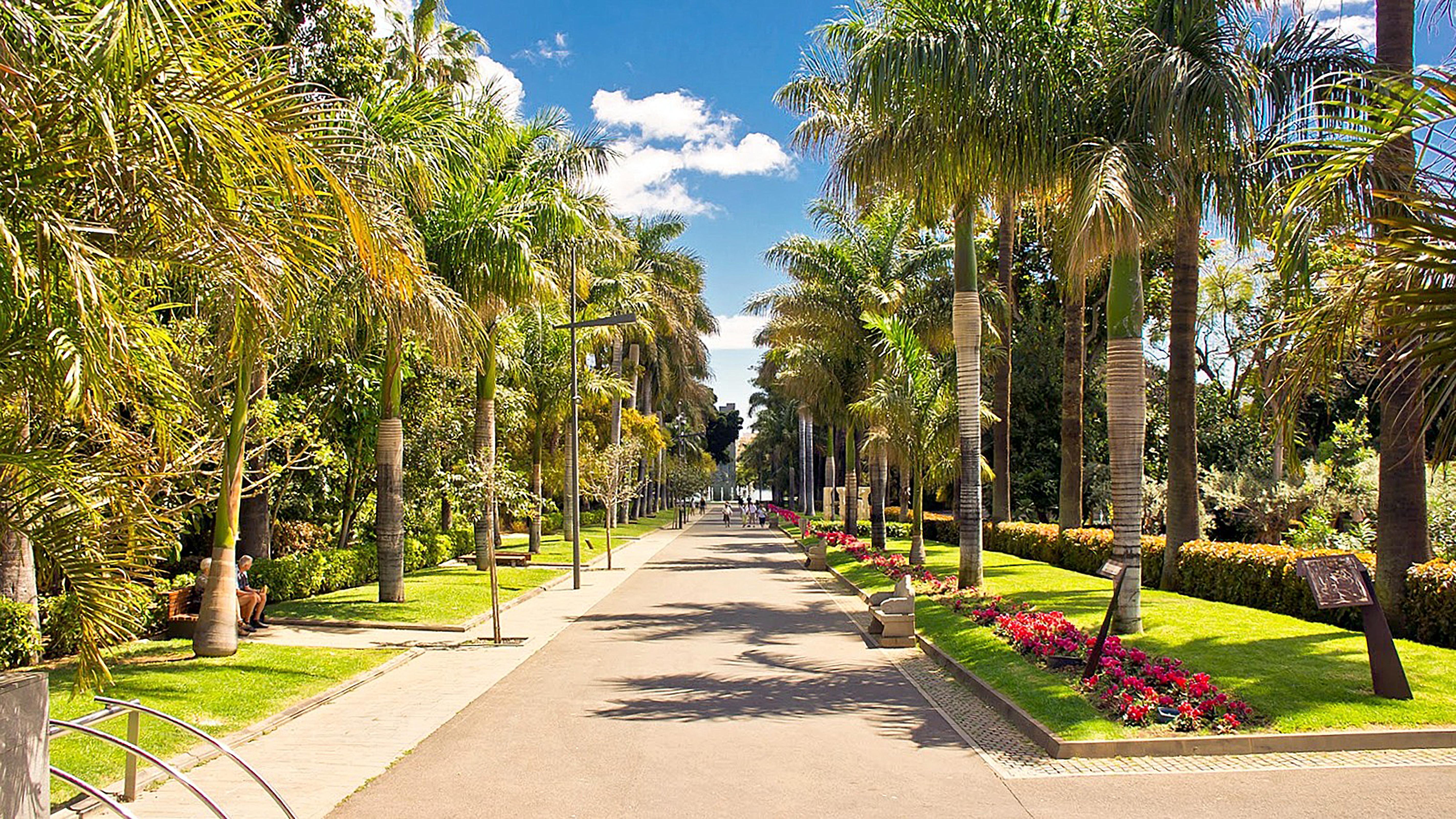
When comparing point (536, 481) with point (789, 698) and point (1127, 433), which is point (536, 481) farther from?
point (789, 698)

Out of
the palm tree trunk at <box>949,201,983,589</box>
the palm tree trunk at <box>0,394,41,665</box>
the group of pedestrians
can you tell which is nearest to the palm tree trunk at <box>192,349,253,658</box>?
the palm tree trunk at <box>0,394,41,665</box>

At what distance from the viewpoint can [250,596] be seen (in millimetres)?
14758

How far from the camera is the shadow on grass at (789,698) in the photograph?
9633 millimetres

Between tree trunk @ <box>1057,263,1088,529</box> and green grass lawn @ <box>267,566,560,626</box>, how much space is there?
13.2 metres

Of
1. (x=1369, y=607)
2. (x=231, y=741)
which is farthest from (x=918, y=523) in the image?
(x=231, y=741)

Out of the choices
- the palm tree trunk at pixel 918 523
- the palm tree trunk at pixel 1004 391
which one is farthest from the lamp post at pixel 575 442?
the palm tree trunk at pixel 1004 391

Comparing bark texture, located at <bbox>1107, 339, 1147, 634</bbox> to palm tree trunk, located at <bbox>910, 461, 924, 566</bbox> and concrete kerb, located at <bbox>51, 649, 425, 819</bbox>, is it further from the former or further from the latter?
palm tree trunk, located at <bbox>910, 461, 924, 566</bbox>

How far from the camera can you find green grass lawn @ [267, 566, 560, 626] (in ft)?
56.0

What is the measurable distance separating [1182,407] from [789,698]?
10434 millimetres

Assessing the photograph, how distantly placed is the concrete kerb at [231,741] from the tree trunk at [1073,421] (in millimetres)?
18121

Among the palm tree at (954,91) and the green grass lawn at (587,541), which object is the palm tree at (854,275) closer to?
the green grass lawn at (587,541)

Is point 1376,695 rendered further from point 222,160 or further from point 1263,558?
point 222,160

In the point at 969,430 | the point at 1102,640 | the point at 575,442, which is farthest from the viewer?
the point at 575,442

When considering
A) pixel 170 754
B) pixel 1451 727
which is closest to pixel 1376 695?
pixel 1451 727
